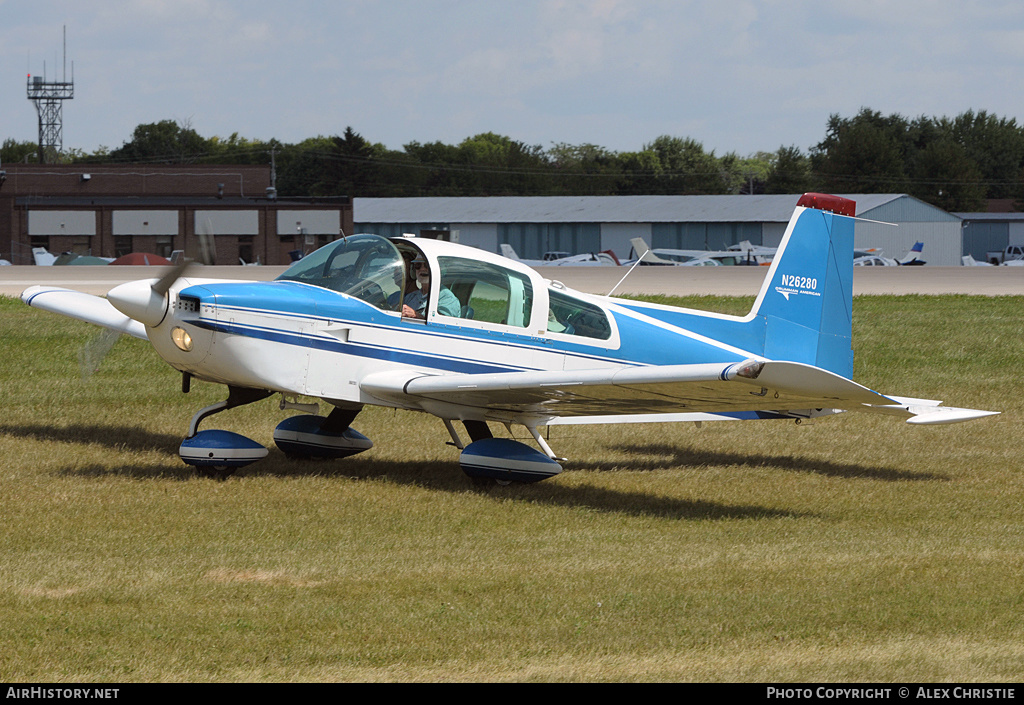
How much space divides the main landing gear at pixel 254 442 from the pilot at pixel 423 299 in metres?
1.16

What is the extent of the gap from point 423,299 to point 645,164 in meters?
121

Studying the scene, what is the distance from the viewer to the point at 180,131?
5576 inches

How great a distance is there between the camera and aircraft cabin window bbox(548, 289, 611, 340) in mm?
10297

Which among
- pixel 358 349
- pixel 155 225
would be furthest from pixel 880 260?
pixel 358 349

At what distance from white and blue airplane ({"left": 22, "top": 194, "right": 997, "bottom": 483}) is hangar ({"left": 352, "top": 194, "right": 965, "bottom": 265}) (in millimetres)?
70499

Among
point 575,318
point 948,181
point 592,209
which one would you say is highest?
point 948,181

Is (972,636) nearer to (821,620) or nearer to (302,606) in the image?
(821,620)

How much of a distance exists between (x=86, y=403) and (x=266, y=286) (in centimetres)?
578

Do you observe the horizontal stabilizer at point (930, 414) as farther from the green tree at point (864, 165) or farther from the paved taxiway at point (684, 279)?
the green tree at point (864, 165)

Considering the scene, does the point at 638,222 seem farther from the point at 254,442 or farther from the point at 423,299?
the point at 254,442

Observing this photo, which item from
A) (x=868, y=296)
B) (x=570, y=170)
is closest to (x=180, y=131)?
(x=570, y=170)

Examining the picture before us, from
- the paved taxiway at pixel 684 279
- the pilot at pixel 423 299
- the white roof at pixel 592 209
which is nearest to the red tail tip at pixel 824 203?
the pilot at pixel 423 299

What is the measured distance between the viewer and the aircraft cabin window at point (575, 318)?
10297 millimetres

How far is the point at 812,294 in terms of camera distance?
1090 centimetres
